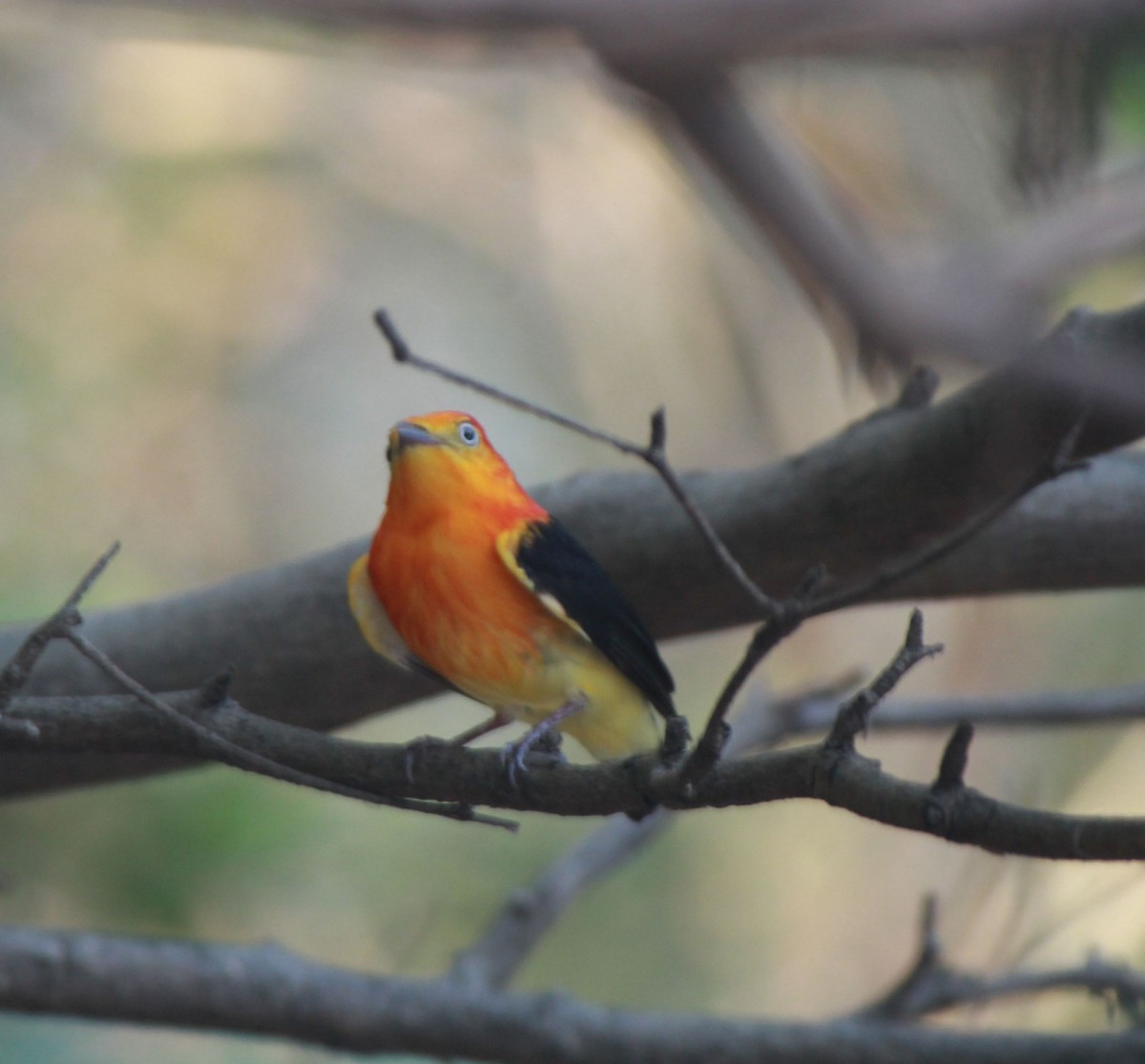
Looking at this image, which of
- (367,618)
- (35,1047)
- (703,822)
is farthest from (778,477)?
(703,822)

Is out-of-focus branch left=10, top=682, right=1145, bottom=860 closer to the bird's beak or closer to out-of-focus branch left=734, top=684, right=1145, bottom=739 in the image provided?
the bird's beak

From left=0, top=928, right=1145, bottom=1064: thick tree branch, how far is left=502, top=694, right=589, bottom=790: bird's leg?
39.9 inches

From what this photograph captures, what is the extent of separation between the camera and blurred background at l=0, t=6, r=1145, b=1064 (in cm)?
862

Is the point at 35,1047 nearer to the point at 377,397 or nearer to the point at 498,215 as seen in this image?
the point at 377,397

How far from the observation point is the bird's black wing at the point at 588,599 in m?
3.42

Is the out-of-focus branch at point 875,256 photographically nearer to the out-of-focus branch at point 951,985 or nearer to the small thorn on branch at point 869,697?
the small thorn on branch at point 869,697

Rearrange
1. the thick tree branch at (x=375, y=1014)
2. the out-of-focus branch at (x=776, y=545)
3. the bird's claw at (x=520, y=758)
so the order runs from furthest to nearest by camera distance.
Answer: the thick tree branch at (x=375, y=1014)
the out-of-focus branch at (x=776, y=545)
the bird's claw at (x=520, y=758)

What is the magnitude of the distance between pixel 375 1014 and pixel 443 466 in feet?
5.41

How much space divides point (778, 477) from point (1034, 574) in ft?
2.43

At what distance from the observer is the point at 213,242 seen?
10.5 metres

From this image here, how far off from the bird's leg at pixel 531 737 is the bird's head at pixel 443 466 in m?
0.57

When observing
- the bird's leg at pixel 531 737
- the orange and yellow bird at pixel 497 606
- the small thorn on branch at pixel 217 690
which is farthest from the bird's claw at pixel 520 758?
the small thorn on branch at pixel 217 690

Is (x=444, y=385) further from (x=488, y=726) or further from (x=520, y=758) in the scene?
(x=520, y=758)

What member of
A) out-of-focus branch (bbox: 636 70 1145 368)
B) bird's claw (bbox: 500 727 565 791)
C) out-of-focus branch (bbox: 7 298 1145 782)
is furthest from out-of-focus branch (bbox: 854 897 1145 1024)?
out-of-focus branch (bbox: 636 70 1145 368)
